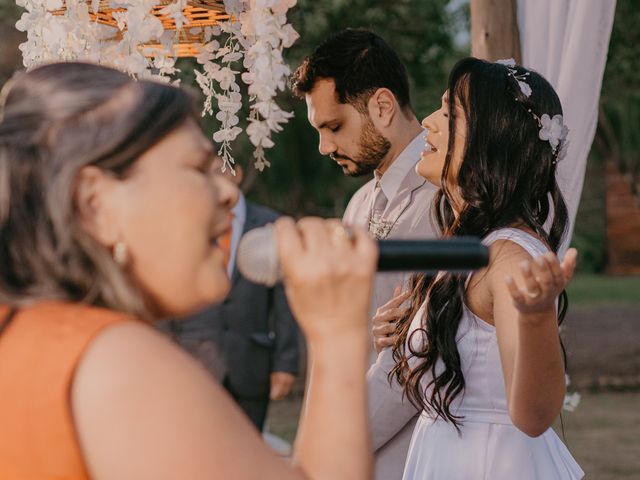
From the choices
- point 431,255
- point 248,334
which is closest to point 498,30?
point 248,334

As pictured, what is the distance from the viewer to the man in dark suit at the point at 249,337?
571 centimetres

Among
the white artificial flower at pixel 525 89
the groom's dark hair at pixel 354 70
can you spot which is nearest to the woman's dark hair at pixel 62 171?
the white artificial flower at pixel 525 89

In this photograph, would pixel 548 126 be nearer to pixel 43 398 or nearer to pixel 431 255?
pixel 431 255

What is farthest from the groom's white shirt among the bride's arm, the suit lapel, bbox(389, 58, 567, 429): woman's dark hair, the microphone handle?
the microphone handle

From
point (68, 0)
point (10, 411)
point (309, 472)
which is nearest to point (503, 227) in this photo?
point (68, 0)

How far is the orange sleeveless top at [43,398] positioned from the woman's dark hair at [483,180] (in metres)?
1.60

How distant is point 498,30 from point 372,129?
2.00ft

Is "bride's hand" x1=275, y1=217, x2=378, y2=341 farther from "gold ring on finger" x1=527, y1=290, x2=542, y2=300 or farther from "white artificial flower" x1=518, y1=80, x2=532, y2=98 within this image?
"white artificial flower" x1=518, y1=80, x2=532, y2=98

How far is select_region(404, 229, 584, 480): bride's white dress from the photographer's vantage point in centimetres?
262

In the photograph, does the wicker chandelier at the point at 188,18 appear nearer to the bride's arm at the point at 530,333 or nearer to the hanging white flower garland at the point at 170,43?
the hanging white flower garland at the point at 170,43

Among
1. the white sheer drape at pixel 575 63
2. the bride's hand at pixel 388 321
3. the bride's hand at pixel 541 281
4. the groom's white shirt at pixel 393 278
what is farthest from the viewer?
the white sheer drape at pixel 575 63

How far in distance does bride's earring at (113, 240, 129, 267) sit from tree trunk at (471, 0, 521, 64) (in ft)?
9.41

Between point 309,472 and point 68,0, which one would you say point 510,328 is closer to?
point 309,472

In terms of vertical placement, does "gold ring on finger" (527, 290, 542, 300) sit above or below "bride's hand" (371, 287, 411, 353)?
above
